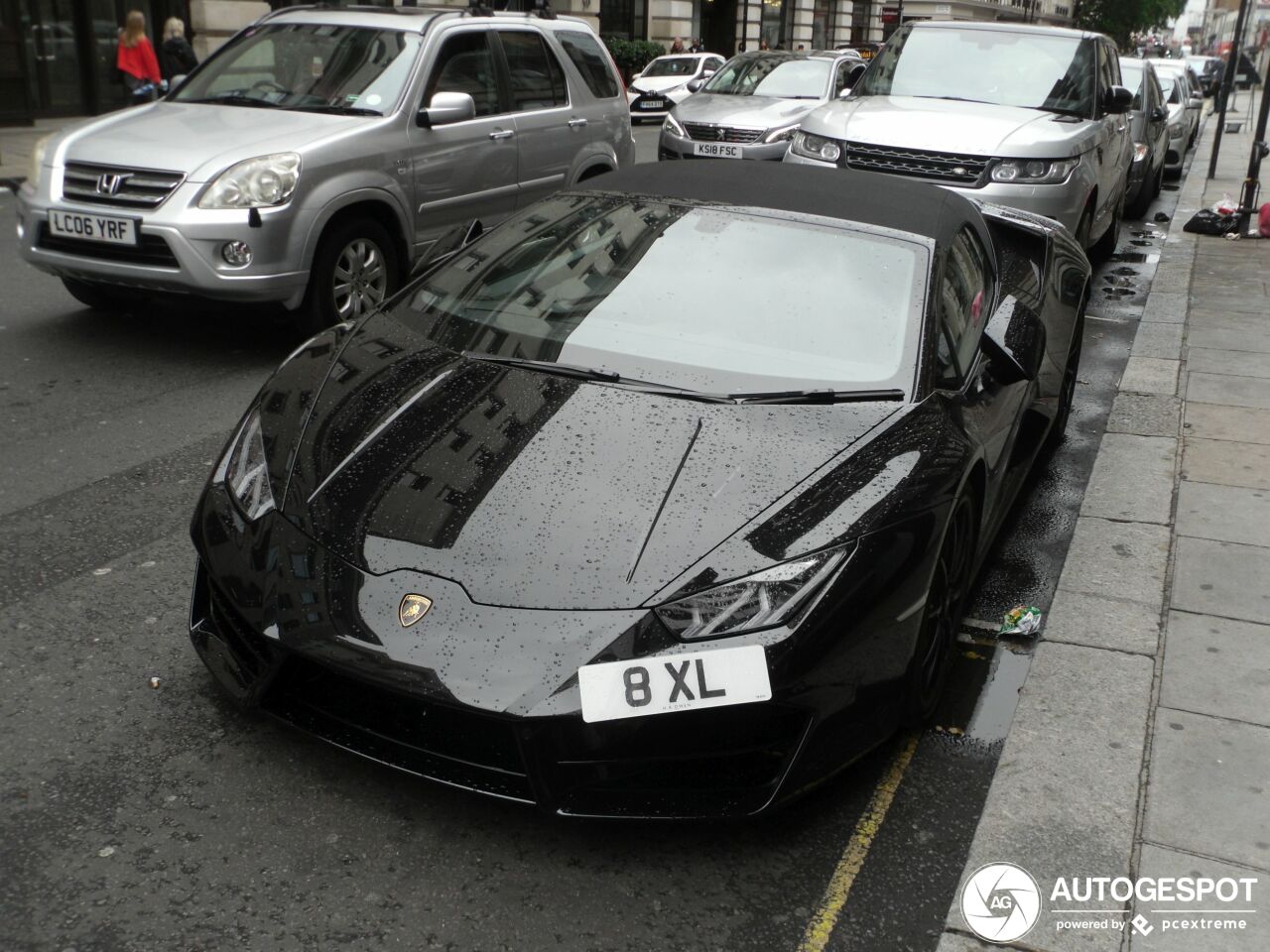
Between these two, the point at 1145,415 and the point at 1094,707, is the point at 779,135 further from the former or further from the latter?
the point at 1094,707

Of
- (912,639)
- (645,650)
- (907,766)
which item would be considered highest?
(645,650)

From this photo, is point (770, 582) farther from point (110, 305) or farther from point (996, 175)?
point (996, 175)

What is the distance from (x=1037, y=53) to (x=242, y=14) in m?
16.8

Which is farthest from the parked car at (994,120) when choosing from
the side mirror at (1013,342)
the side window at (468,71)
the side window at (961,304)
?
the side mirror at (1013,342)

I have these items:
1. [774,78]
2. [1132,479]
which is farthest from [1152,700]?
[774,78]

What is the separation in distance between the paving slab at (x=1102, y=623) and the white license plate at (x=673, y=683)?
1.63 metres

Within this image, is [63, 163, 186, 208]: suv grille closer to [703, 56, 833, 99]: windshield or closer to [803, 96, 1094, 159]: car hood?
[803, 96, 1094, 159]: car hood

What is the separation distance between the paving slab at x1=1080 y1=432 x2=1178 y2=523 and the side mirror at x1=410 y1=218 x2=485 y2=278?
2.61m

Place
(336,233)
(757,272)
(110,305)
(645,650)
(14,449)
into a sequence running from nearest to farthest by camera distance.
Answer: (645,650)
(757,272)
(14,449)
(336,233)
(110,305)

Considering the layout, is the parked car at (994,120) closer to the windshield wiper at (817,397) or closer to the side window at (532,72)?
the side window at (532,72)

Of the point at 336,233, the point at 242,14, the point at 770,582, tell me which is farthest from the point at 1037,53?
the point at 242,14

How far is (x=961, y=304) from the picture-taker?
13.0ft

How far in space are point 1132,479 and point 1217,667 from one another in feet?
5.76

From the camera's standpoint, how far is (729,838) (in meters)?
2.88
